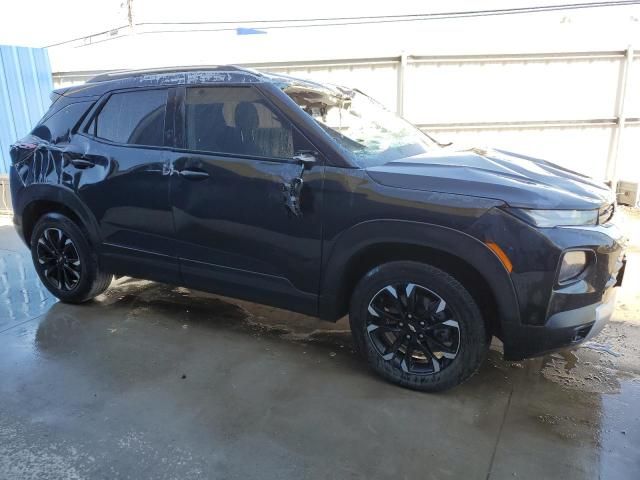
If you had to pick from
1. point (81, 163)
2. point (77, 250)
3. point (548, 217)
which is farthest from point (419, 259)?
→ point (77, 250)

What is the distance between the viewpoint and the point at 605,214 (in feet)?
9.12

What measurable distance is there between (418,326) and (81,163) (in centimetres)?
284

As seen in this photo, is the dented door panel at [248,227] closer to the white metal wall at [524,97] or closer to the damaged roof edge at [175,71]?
the damaged roof edge at [175,71]

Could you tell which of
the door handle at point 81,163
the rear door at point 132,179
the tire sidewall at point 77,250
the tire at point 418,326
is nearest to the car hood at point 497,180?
the tire at point 418,326

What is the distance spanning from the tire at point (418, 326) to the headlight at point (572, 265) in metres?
0.46

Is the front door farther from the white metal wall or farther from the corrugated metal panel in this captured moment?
the corrugated metal panel

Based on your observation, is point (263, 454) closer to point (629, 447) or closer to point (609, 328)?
point (629, 447)

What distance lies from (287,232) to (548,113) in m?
6.78

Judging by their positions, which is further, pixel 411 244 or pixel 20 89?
pixel 20 89

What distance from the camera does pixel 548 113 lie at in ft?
27.0

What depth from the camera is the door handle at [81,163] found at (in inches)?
152

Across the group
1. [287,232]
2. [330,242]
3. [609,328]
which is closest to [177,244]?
[287,232]

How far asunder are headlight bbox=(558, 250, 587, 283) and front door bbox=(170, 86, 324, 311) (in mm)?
1318

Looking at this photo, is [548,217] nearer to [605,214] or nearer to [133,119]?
[605,214]
